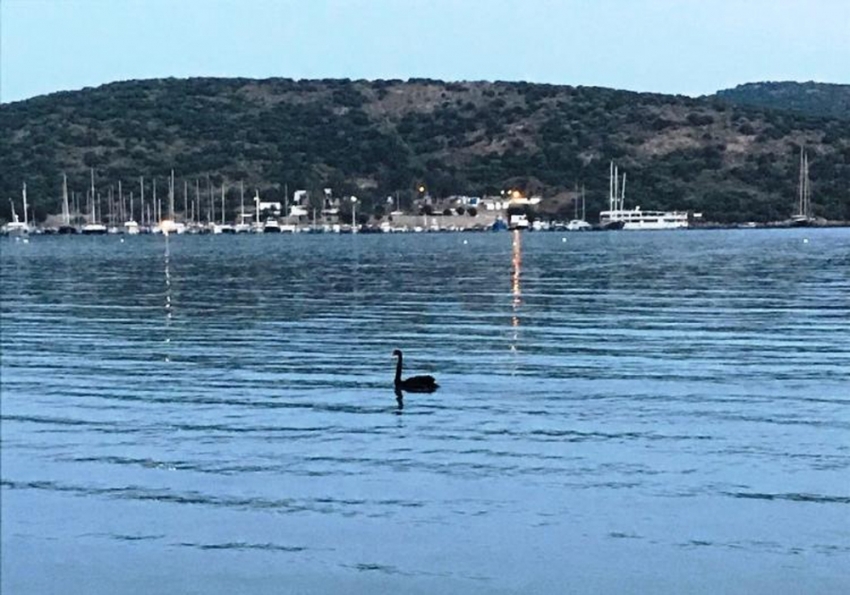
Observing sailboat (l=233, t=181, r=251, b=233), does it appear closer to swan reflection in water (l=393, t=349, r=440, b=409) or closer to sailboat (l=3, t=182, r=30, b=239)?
sailboat (l=3, t=182, r=30, b=239)

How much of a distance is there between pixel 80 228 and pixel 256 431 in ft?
560

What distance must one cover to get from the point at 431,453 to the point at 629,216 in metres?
173

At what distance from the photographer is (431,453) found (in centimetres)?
2252

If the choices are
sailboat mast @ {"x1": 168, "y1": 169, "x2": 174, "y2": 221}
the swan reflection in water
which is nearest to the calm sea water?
the swan reflection in water

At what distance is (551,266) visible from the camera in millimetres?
82750

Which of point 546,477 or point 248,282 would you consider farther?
point 248,282

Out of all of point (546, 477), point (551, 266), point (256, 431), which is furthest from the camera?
point (551, 266)

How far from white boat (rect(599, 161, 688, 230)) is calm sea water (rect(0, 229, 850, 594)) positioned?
141662mm

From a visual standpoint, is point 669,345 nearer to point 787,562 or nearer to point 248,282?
point 787,562

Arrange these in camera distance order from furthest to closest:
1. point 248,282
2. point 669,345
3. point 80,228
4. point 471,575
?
point 80,228 → point 248,282 → point 669,345 → point 471,575

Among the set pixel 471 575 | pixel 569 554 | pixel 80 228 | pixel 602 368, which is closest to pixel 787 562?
pixel 569 554

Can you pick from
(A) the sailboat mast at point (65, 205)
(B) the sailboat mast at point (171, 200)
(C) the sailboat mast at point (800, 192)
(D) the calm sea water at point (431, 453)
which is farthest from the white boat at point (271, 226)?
(D) the calm sea water at point (431, 453)

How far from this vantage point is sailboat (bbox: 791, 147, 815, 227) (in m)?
186

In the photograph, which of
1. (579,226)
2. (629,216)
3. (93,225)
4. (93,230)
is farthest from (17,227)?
(629,216)
